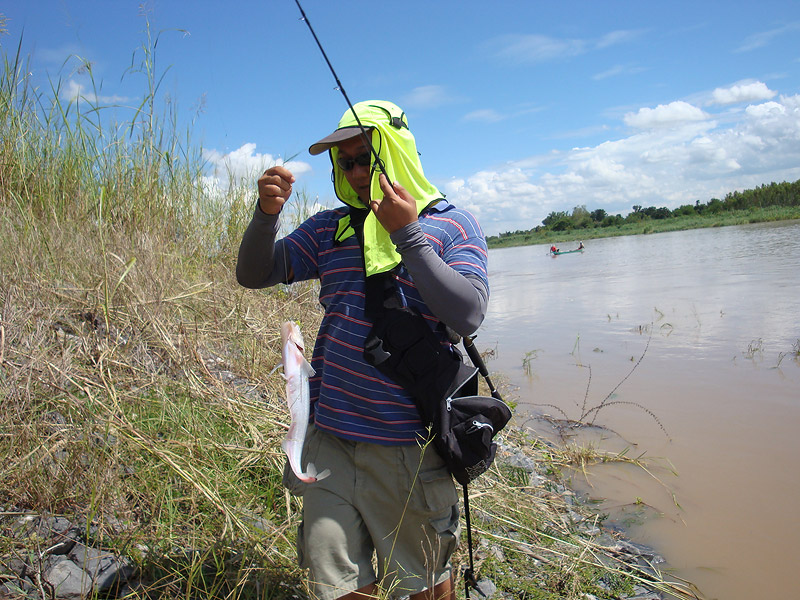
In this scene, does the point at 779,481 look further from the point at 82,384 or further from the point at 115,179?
the point at 115,179

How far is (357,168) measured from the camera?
2.10 meters

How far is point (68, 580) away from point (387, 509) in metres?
1.30

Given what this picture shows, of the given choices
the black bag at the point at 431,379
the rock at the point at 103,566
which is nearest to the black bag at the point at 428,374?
the black bag at the point at 431,379

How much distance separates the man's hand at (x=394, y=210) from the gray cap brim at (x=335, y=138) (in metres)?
0.35

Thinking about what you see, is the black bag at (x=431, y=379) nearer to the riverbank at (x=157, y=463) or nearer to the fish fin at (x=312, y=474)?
the fish fin at (x=312, y=474)

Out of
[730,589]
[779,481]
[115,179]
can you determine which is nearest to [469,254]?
[730,589]

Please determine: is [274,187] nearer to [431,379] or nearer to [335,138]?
[335,138]

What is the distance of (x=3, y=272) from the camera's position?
3.66 meters

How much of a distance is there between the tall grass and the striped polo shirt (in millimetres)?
768

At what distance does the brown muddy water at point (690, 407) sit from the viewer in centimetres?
349

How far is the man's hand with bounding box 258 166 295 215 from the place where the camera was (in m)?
2.04

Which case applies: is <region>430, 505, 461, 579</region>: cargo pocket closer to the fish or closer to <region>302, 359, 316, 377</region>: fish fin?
the fish

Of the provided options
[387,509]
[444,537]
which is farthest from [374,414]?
[444,537]

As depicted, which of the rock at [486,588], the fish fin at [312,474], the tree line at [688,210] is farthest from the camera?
the tree line at [688,210]
